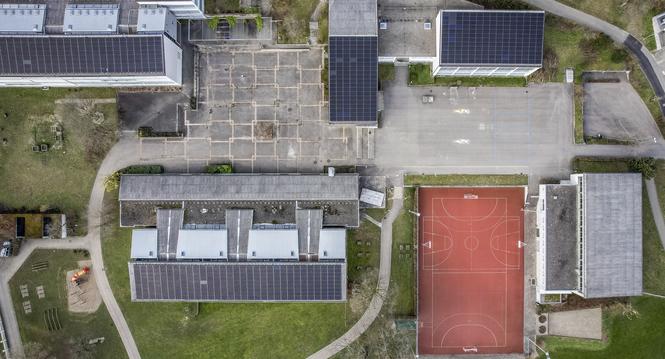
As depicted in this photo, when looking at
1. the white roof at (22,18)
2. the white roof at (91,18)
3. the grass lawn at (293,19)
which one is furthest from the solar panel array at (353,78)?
the white roof at (22,18)

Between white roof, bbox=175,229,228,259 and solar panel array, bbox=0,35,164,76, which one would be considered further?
white roof, bbox=175,229,228,259

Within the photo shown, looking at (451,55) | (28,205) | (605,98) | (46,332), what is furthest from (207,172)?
(605,98)

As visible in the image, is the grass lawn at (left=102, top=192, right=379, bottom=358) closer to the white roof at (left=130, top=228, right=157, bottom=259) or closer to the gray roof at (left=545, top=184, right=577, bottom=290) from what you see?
the white roof at (left=130, top=228, right=157, bottom=259)

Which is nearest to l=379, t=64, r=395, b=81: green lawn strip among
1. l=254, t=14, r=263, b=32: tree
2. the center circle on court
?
l=254, t=14, r=263, b=32: tree

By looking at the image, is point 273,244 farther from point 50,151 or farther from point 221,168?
point 50,151

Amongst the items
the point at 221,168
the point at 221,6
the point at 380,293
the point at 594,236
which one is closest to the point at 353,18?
the point at 221,6
